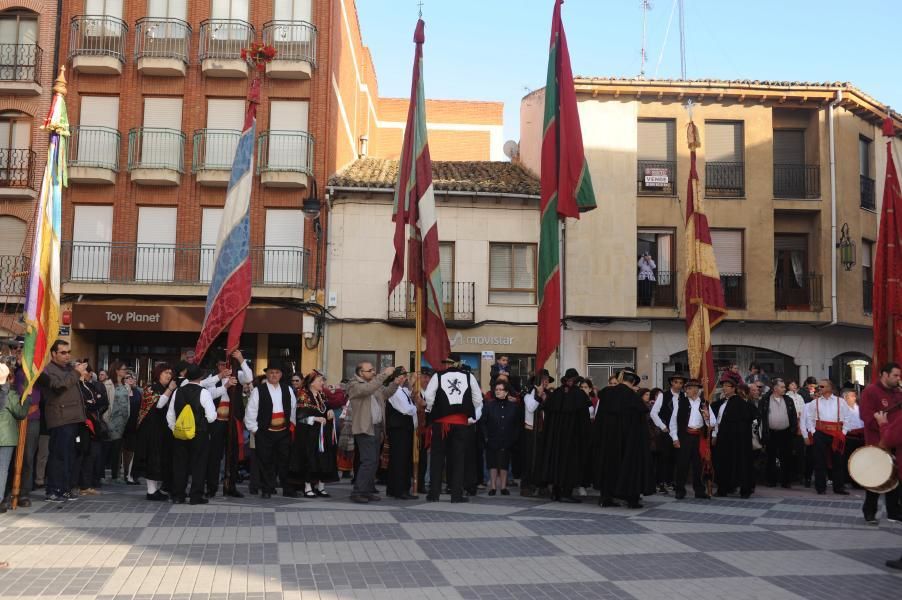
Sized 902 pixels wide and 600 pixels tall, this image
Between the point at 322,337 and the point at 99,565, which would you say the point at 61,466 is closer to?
the point at 99,565

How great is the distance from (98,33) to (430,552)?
2197 centimetres

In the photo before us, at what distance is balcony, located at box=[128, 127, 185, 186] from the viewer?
25.0 metres

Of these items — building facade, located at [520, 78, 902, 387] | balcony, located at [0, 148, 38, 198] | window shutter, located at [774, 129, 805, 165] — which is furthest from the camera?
window shutter, located at [774, 129, 805, 165]

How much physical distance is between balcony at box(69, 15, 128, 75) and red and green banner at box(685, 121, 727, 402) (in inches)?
691

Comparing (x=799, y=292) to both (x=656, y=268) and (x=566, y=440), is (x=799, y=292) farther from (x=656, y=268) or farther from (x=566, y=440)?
(x=566, y=440)

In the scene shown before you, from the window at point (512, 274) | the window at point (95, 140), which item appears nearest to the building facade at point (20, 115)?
the window at point (95, 140)

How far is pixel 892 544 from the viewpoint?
370 inches

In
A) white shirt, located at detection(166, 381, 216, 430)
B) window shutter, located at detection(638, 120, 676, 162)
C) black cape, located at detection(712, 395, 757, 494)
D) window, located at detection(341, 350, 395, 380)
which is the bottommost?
black cape, located at detection(712, 395, 757, 494)

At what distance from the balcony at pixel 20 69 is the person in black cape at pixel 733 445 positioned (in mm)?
20360

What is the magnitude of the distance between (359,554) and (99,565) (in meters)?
2.20

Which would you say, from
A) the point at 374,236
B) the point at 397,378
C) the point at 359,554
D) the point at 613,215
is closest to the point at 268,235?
the point at 374,236

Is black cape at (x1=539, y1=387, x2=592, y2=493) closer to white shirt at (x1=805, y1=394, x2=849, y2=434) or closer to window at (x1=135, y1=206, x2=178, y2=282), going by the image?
white shirt at (x1=805, y1=394, x2=849, y2=434)

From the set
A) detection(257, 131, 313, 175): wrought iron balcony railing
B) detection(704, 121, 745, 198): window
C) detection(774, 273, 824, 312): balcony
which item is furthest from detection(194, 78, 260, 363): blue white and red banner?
detection(774, 273, 824, 312): balcony

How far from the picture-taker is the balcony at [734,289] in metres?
25.8
